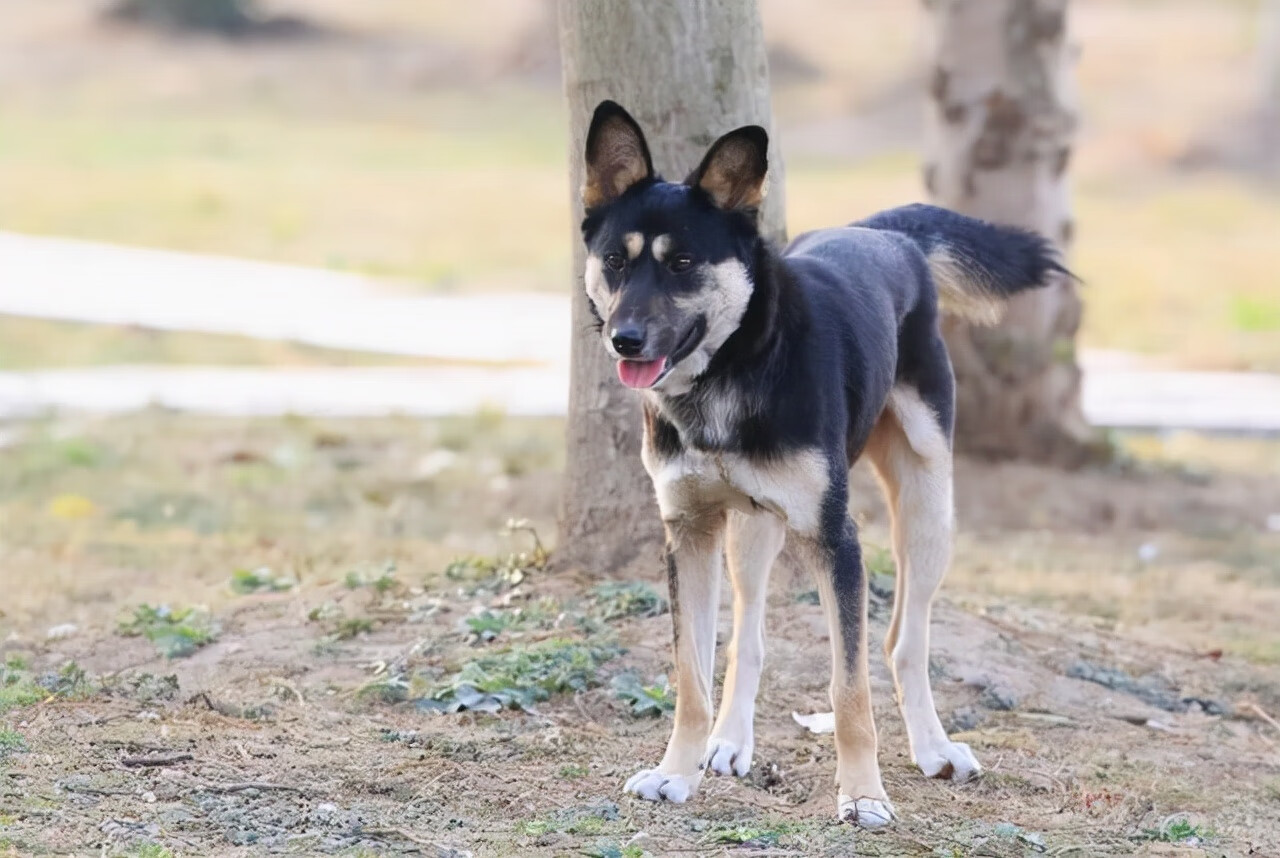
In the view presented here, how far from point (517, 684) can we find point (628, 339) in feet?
5.79

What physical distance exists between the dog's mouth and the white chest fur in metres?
0.34

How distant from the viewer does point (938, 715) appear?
6227 millimetres

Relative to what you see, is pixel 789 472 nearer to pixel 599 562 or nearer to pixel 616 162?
pixel 616 162

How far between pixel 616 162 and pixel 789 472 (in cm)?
106

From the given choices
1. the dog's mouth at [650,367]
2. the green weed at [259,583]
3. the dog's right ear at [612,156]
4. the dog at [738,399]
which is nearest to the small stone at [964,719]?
the dog at [738,399]

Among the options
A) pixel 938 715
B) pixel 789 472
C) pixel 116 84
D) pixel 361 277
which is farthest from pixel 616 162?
pixel 116 84

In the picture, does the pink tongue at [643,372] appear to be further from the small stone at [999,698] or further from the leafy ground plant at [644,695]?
the small stone at [999,698]

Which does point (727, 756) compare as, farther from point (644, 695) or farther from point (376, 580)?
point (376, 580)

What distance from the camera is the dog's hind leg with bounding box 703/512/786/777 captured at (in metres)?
5.63

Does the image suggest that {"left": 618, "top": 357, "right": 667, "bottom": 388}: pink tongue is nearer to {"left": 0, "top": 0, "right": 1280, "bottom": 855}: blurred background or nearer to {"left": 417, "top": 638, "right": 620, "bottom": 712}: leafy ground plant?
{"left": 0, "top": 0, "right": 1280, "bottom": 855}: blurred background

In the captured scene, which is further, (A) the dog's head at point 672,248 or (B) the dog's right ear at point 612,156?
(B) the dog's right ear at point 612,156

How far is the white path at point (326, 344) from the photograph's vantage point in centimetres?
1331

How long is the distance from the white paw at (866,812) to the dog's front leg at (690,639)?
1.63 feet

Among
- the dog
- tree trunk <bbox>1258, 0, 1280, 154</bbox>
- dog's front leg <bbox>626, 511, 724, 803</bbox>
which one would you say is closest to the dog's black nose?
the dog
